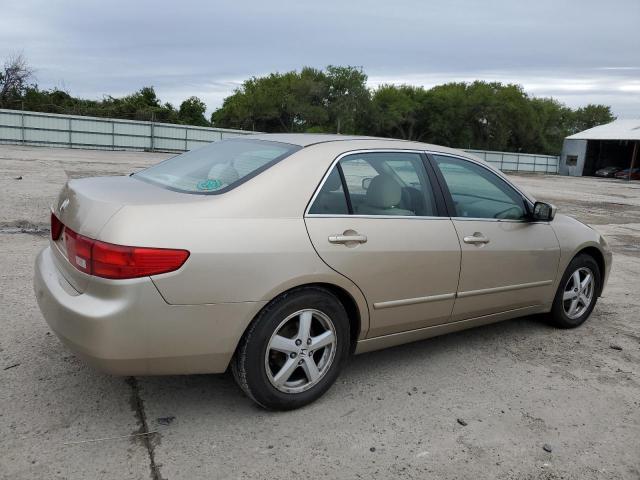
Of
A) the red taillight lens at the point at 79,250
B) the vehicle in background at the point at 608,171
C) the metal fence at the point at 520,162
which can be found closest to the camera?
the red taillight lens at the point at 79,250

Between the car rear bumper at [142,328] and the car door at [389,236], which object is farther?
the car door at [389,236]

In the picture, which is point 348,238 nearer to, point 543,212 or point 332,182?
point 332,182

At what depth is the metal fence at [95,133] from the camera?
30.8 metres

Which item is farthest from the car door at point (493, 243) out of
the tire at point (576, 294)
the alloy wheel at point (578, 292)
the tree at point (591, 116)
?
the tree at point (591, 116)

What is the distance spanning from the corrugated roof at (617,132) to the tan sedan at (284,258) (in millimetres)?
51606

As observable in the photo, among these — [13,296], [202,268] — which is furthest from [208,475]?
[13,296]

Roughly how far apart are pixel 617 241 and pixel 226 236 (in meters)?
9.57

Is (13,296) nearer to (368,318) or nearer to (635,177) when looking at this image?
(368,318)

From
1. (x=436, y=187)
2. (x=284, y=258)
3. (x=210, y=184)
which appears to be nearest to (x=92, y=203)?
(x=210, y=184)

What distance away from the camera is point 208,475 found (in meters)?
2.52

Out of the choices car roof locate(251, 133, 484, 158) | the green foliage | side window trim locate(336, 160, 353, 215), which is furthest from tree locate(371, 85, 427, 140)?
side window trim locate(336, 160, 353, 215)

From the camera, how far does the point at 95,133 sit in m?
33.3

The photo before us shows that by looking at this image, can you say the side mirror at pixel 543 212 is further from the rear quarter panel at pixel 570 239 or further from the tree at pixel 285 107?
the tree at pixel 285 107

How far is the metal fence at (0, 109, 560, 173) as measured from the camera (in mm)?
30844
